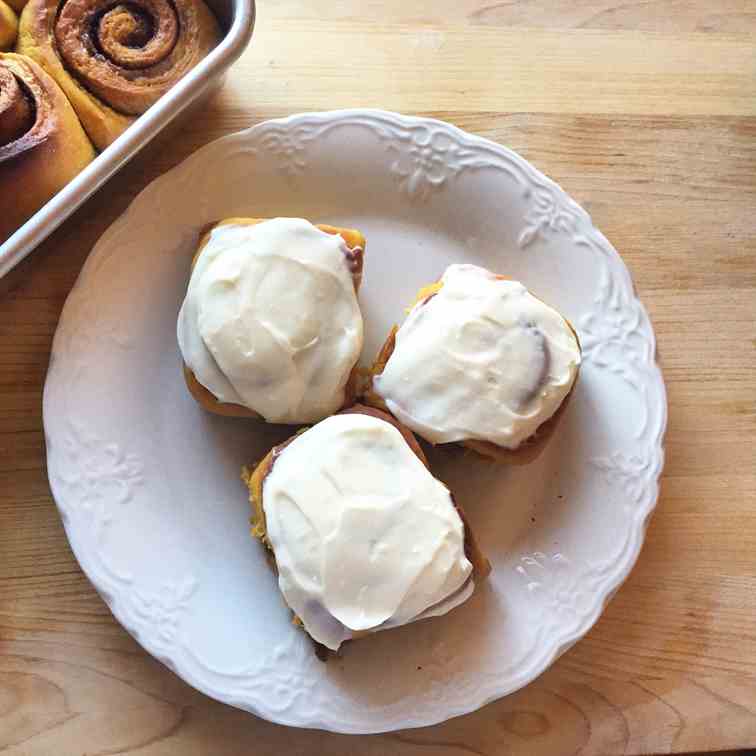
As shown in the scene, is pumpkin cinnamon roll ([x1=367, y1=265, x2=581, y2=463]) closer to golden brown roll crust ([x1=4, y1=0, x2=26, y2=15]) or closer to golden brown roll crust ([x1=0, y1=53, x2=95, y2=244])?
golden brown roll crust ([x1=0, y1=53, x2=95, y2=244])

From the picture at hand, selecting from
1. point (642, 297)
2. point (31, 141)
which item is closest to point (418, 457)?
point (642, 297)

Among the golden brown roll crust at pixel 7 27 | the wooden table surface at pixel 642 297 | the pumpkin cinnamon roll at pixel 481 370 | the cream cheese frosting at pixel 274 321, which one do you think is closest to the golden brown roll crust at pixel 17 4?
the golden brown roll crust at pixel 7 27

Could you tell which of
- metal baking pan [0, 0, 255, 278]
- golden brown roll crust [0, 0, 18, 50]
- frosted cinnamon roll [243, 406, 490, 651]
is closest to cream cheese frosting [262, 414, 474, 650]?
frosted cinnamon roll [243, 406, 490, 651]

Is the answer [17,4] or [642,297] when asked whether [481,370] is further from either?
[17,4]

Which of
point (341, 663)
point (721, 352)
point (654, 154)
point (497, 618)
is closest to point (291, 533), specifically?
point (341, 663)

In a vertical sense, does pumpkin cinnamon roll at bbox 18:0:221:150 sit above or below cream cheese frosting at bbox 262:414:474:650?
above

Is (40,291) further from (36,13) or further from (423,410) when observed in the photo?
(423,410)

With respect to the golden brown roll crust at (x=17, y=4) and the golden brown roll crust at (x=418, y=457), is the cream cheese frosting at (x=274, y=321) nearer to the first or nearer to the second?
the golden brown roll crust at (x=418, y=457)

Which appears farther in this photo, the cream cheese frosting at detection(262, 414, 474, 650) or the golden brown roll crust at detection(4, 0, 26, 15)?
the golden brown roll crust at detection(4, 0, 26, 15)
